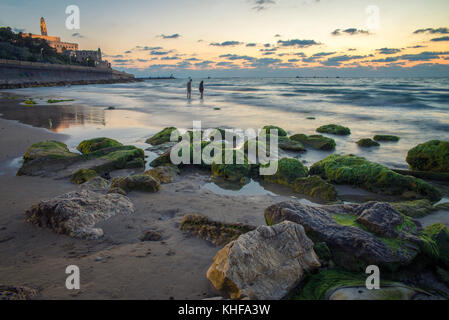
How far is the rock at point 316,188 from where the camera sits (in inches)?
199

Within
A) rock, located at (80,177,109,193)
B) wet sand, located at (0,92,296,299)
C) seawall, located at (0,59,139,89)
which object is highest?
seawall, located at (0,59,139,89)

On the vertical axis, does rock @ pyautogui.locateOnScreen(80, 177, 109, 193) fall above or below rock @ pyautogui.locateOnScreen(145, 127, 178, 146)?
below

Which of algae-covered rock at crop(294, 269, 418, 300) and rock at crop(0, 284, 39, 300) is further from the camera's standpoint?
algae-covered rock at crop(294, 269, 418, 300)

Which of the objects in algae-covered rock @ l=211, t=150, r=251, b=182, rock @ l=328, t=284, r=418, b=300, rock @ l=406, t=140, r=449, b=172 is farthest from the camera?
rock @ l=406, t=140, r=449, b=172

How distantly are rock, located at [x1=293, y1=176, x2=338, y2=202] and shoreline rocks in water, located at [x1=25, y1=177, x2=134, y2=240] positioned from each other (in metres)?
3.18

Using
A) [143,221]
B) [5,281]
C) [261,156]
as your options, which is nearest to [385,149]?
[261,156]

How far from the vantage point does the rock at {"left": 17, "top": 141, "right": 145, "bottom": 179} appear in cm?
573

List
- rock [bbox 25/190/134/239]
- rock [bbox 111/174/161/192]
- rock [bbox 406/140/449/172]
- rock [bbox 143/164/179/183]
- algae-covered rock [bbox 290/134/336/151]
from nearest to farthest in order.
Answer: rock [bbox 25/190/134/239], rock [bbox 111/174/161/192], rock [bbox 143/164/179/183], rock [bbox 406/140/449/172], algae-covered rock [bbox 290/134/336/151]

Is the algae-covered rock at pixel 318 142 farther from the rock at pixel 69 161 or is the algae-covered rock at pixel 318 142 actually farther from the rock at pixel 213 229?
the rock at pixel 213 229

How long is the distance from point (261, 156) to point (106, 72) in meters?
94.5

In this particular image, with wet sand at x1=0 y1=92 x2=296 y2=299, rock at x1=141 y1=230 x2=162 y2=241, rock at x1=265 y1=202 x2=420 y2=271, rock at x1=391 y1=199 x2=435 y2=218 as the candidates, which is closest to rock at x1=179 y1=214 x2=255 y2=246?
wet sand at x1=0 y1=92 x2=296 y2=299

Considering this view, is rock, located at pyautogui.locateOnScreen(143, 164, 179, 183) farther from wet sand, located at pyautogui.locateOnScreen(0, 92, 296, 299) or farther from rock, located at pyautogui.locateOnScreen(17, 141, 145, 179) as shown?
rock, located at pyautogui.locateOnScreen(17, 141, 145, 179)

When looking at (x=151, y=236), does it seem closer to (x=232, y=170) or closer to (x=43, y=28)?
(x=232, y=170)

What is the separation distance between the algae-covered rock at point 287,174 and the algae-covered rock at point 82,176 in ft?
11.7
